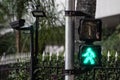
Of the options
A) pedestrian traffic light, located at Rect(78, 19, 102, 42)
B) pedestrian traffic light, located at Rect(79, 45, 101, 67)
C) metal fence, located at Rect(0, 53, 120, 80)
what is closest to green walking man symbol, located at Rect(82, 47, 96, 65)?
pedestrian traffic light, located at Rect(79, 45, 101, 67)

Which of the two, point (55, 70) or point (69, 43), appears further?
point (55, 70)

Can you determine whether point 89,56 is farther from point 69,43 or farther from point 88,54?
point 69,43

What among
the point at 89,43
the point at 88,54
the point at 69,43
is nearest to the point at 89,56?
the point at 88,54

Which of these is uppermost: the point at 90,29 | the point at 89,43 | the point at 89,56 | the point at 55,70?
the point at 90,29

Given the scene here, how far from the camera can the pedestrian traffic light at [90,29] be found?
498 cm

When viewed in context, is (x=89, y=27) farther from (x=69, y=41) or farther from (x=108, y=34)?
(x=108, y=34)

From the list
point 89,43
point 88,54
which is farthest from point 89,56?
point 89,43

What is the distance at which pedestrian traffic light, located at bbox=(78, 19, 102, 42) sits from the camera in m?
4.98

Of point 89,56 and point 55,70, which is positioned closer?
point 89,56

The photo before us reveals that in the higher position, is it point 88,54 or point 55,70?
point 88,54

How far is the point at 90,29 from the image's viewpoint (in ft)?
16.4

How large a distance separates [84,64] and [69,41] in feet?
1.14

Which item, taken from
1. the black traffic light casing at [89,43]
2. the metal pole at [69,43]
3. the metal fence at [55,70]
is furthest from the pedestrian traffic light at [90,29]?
the metal fence at [55,70]

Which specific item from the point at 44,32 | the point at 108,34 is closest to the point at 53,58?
the point at 44,32
